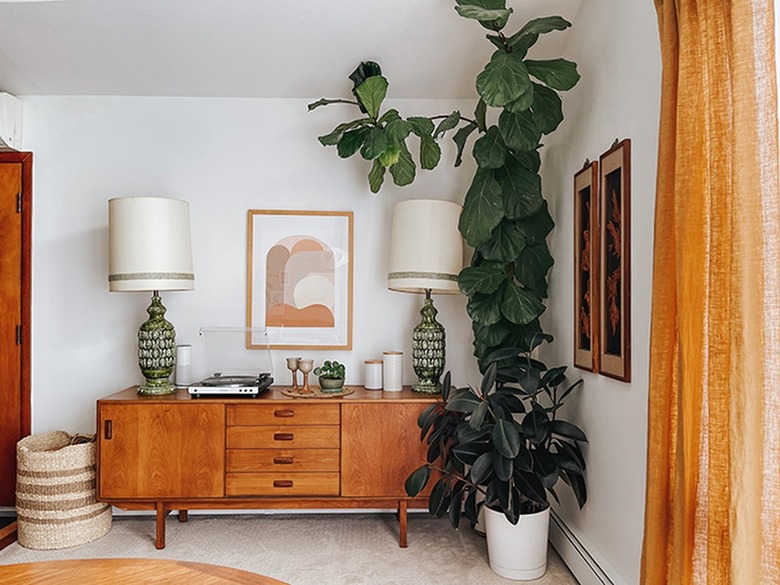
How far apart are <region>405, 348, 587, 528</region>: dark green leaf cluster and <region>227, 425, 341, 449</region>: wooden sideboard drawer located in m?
0.45

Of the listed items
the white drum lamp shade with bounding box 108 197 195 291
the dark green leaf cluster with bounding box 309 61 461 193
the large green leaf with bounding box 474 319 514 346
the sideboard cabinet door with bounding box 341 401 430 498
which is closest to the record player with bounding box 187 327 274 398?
the white drum lamp shade with bounding box 108 197 195 291

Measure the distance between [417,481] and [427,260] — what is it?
1074 millimetres

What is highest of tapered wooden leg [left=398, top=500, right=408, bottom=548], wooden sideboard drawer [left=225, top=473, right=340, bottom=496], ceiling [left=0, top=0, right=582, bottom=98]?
ceiling [left=0, top=0, right=582, bottom=98]

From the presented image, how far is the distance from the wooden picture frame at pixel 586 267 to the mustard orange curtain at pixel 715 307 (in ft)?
3.04

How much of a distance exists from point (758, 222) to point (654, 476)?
74 cm

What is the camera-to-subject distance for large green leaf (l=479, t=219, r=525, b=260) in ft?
9.95

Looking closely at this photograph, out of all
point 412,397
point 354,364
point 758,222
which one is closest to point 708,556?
point 758,222

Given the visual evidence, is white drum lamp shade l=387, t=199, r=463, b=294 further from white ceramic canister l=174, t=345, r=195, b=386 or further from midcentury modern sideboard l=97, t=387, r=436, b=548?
white ceramic canister l=174, t=345, r=195, b=386

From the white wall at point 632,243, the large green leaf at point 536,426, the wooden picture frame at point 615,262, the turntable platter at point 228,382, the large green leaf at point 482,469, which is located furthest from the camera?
the turntable platter at point 228,382

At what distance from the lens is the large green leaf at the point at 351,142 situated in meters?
3.32

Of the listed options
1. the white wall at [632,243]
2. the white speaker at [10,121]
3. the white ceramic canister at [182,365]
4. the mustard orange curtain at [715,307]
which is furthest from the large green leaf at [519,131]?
the white speaker at [10,121]

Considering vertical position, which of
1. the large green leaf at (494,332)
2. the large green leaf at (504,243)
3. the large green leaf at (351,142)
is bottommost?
the large green leaf at (494,332)

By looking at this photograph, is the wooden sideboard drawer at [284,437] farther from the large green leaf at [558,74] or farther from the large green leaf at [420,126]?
the large green leaf at [558,74]

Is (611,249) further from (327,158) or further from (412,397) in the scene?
(327,158)
